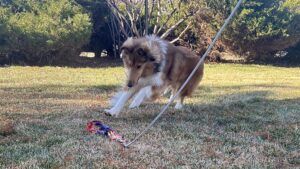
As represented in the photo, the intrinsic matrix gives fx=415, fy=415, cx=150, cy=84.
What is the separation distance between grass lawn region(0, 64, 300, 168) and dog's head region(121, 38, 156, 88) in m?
0.55

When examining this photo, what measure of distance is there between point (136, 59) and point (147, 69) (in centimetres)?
24

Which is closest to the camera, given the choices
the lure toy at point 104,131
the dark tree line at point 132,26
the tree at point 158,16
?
the lure toy at point 104,131

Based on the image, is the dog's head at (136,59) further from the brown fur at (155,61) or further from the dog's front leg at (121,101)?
the dog's front leg at (121,101)

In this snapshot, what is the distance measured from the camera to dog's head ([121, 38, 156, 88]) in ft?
18.0

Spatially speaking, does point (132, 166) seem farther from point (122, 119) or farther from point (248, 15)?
point (248, 15)

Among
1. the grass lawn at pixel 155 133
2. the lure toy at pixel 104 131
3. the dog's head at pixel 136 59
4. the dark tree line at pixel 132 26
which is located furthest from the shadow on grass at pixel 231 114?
the dark tree line at pixel 132 26

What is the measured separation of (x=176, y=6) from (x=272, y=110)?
11438 mm

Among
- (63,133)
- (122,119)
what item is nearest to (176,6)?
(122,119)

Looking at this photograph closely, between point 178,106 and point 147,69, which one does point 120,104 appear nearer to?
point 147,69

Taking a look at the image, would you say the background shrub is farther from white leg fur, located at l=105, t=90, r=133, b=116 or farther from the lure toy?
the lure toy

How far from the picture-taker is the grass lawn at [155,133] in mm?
3393

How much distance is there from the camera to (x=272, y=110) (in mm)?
6402

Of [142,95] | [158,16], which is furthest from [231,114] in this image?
[158,16]

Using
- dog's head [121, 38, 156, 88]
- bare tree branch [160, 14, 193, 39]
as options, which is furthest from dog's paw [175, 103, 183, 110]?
bare tree branch [160, 14, 193, 39]
